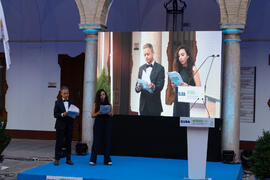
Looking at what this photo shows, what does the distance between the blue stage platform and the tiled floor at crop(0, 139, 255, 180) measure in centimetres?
54

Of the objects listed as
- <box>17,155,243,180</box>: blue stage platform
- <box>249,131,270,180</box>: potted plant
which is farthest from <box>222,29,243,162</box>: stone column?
<box>249,131,270,180</box>: potted plant

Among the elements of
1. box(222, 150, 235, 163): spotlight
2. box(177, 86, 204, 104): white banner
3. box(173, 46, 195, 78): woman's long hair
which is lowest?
box(222, 150, 235, 163): spotlight

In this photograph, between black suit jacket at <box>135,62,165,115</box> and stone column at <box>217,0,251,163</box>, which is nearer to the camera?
stone column at <box>217,0,251,163</box>

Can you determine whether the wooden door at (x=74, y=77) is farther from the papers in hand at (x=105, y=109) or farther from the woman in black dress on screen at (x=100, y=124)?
the papers in hand at (x=105, y=109)

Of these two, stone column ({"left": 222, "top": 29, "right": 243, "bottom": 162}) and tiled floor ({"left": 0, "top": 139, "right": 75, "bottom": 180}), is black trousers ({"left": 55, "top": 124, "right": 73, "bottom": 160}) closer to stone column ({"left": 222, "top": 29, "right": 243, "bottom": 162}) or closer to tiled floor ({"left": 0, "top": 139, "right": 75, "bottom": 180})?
tiled floor ({"left": 0, "top": 139, "right": 75, "bottom": 180})

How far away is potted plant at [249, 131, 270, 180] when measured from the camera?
770 cm

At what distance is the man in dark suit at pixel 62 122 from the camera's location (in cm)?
972

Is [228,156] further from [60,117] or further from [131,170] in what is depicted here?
[60,117]

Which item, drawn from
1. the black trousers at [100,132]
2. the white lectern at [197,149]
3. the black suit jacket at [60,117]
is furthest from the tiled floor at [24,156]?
the white lectern at [197,149]

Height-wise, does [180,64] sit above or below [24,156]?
above

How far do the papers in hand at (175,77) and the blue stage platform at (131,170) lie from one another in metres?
1.91

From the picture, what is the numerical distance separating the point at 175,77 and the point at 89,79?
7.34ft

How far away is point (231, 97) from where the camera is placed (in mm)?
11141

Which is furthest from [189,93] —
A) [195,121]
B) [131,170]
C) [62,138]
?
[62,138]
